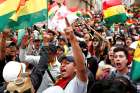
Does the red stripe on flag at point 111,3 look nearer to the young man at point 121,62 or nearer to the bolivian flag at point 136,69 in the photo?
the young man at point 121,62

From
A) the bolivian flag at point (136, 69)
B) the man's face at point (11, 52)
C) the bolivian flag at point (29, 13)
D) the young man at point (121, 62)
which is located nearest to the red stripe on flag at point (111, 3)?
the bolivian flag at point (29, 13)

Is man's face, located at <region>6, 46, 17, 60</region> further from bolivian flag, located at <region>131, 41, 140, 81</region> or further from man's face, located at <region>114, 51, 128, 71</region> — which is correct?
bolivian flag, located at <region>131, 41, 140, 81</region>

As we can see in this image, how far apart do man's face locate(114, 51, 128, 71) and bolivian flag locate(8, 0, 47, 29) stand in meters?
1.77

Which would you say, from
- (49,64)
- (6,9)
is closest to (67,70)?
(49,64)

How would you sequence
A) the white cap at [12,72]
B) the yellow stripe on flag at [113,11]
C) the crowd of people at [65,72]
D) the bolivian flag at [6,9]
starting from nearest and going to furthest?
the crowd of people at [65,72] < the white cap at [12,72] < the bolivian flag at [6,9] < the yellow stripe on flag at [113,11]

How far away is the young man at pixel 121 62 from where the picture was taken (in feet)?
15.9

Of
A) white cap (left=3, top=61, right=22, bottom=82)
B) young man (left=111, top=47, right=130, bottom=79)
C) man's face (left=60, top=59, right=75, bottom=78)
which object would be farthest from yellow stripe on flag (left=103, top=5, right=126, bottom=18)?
white cap (left=3, top=61, right=22, bottom=82)

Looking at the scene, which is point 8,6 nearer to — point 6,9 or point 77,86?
point 6,9

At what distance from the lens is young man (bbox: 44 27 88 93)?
158 inches

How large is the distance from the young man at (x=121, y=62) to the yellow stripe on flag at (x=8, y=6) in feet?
6.28

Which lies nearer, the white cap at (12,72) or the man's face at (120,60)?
the white cap at (12,72)

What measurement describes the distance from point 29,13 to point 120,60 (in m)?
2.15

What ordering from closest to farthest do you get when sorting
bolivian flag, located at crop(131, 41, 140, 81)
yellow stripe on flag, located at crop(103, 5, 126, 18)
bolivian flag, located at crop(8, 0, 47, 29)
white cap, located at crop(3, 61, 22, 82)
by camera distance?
white cap, located at crop(3, 61, 22, 82), bolivian flag, located at crop(131, 41, 140, 81), bolivian flag, located at crop(8, 0, 47, 29), yellow stripe on flag, located at crop(103, 5, 126, 18)

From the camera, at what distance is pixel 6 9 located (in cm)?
627
